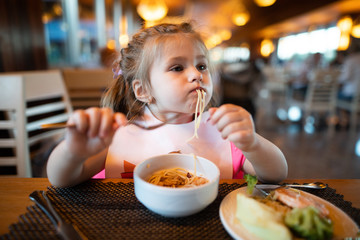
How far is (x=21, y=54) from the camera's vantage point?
2406 mm

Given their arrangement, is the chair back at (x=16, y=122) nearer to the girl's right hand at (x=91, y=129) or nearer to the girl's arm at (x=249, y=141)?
the girl's right hand at (x=91, y=129)

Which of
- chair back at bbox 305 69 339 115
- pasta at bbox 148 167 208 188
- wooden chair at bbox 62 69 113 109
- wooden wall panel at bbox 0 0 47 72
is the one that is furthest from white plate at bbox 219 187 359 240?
chair back at bbox 305 69 339 115

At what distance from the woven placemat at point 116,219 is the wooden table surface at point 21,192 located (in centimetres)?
3

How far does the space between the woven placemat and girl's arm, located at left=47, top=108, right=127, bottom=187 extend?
0.06m

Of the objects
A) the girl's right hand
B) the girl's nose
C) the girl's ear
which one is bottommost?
the girl's right hand

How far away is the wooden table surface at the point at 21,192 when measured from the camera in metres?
0.58

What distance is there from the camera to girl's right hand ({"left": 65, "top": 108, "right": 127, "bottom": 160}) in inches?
22.2

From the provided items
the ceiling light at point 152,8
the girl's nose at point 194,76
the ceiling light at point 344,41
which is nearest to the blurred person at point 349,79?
the ceiling light at point 344,41

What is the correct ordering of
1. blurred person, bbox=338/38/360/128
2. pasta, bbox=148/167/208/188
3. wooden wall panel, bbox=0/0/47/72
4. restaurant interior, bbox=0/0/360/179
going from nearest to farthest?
pasta, bbox=148/167/208/188, restaurant interior, bbox=0/0/360/179, wooden wall panel, bbox=0/0/47/72, blurred person, bbox=338/38/360/128

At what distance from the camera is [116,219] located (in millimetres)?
571

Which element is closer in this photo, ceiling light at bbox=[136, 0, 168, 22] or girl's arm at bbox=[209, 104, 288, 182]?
girl's arm at bbox=[209, 104, 288, 182]

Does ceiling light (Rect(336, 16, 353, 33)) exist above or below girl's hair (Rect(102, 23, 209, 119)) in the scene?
above

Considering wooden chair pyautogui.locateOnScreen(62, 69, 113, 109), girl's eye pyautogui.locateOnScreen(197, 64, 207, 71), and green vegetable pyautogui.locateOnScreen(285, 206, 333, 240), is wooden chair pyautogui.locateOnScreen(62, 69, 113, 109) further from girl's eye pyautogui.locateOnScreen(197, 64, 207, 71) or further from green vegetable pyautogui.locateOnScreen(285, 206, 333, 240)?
green vegetable pyautogui.locateOnScreen(285, 206, 333, 240)

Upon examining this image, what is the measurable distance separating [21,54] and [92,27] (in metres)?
4.99
